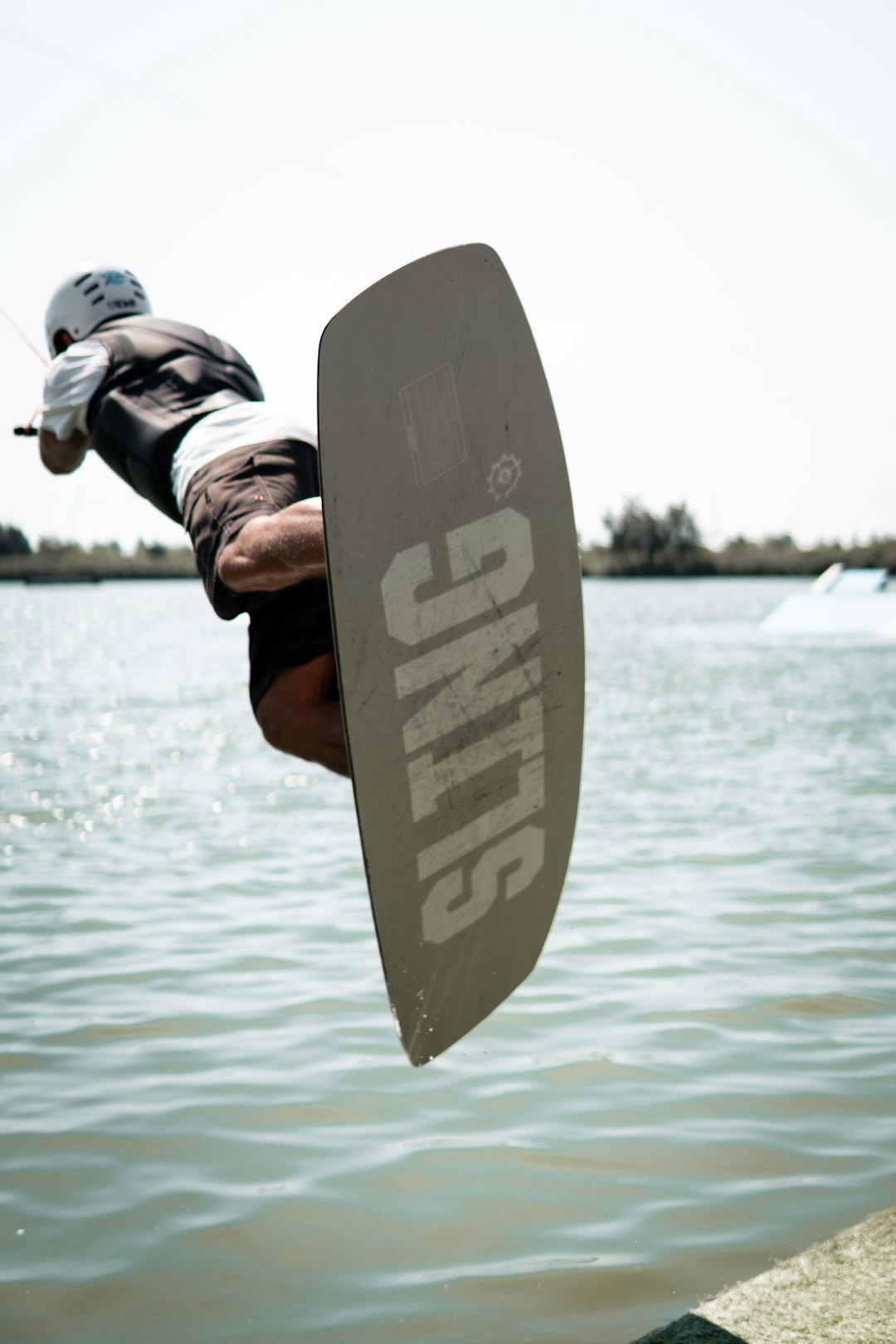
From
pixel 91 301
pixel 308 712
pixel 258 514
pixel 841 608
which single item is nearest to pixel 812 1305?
pixel 308 712

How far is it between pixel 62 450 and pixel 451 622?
5.07 ft

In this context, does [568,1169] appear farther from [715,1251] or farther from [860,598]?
[860,598]

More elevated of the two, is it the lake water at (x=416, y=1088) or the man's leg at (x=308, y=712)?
the man's leg at (x=308, y=712)

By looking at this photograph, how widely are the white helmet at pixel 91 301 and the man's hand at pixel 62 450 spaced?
0.37 meters

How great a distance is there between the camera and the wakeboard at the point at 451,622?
3.11 meters

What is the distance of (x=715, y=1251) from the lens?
11.9 feet

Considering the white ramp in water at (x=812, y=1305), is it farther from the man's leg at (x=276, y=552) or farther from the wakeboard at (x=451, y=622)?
the man's leg at (x=276, y=552)

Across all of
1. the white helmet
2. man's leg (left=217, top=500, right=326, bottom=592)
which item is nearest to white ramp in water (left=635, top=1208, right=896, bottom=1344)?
man's leg (left=217, top=500, right=326, bottom=592)

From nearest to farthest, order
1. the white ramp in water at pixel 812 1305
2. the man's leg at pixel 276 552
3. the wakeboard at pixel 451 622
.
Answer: the white ramp in water at pixel 812 1305 < the wakeboard at pixel 451 622 < the man's leg at pixel 276 552

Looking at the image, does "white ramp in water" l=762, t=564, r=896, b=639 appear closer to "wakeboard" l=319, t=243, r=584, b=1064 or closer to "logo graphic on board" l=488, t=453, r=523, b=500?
"wakeboard" l=319, t=243, r=584, b=1064

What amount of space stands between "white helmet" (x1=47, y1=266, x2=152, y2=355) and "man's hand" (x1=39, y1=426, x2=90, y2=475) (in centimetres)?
37

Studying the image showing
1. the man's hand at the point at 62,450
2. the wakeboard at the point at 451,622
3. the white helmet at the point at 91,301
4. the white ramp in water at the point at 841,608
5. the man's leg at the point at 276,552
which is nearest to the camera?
the wakeboard at the point at 451,622

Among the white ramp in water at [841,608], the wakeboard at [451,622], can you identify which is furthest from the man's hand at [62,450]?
the white ramp in water at [841,608]

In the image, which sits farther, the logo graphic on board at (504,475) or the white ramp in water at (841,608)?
the white ramp in water at (841,608)
